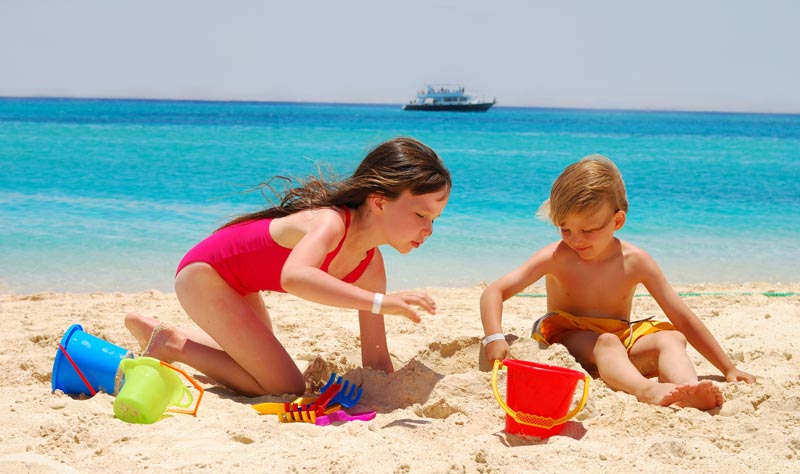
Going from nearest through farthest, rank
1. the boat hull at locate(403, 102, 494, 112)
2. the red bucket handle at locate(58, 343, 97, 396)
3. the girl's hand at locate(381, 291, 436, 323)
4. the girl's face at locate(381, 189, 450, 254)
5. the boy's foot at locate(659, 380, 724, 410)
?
the girl's hand at locate(381, 291, 436, 323) < the boy's foot at locate(659, 380, 724, 410) < the red bucket handle at locate(58, 343, 97, 396) < the girl's face at locate(381, 189, 450, 254) < the boat hull at locate(403, 102, 494, 112)

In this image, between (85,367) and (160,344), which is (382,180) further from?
(85,367)

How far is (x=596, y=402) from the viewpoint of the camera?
2.74 m

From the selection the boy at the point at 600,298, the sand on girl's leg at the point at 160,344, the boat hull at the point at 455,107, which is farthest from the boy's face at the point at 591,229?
the boat hull at the point at 455,107

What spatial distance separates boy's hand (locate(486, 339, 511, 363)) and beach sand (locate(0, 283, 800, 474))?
3.1 inches

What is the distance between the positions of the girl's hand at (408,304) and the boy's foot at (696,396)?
933 mm

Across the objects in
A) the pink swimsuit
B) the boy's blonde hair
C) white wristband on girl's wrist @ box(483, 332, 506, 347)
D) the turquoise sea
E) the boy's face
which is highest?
the boy's blonde hair

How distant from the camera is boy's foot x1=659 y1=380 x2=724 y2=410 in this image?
264 centimetres

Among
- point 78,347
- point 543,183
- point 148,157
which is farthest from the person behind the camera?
point 148,157

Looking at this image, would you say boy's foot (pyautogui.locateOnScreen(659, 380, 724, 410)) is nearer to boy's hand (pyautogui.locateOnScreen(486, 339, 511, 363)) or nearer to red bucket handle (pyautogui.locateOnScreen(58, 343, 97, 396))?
boy's hand (pyautogui.locateOnScreen(486, 339, 511, 363))

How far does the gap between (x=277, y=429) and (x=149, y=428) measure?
40cm

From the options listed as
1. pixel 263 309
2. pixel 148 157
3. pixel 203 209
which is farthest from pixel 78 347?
pixel 148 157

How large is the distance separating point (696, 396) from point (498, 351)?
0.74m

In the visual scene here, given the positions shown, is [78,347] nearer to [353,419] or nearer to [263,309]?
[263,309]

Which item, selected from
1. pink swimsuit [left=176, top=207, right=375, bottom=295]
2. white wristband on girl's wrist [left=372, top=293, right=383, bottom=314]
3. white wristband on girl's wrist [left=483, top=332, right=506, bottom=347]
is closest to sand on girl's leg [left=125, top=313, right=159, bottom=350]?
pink swimsuit [left=176, top=207, right=375, bottom=295]
